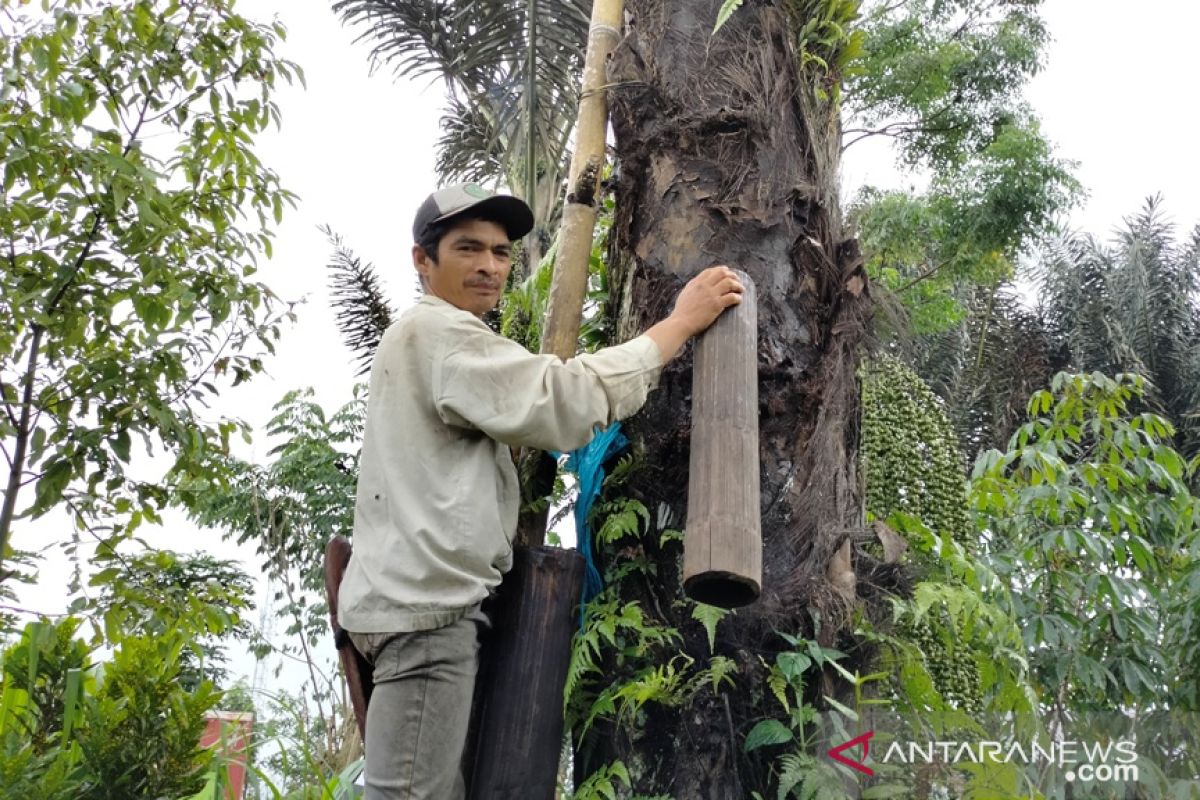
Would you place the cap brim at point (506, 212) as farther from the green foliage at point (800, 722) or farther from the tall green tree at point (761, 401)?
the green foliage at point (800, 722)

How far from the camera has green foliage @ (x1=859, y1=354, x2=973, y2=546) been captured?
399 cm

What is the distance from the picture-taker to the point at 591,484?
2834mm

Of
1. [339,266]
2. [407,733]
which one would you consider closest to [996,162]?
[339,266]

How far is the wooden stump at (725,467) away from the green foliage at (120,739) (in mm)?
1193

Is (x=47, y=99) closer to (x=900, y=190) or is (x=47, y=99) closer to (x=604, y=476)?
(x=604, y=476)

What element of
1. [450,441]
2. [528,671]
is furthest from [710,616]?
[450,441]

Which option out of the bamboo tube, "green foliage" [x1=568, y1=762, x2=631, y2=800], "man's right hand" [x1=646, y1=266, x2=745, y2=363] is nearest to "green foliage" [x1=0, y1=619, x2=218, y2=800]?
"green foliage" [x1=568, y1=762, x2=631, y2=800]

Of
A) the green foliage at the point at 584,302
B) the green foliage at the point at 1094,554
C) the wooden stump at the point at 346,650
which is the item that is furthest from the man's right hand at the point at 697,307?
the green foliage at the point at 1094,554

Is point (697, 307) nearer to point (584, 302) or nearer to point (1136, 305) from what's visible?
point (584, 302)

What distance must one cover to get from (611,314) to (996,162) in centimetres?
1173

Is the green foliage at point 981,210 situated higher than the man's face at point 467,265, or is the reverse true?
the green foliage at point 981,210

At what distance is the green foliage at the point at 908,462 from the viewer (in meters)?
3.99

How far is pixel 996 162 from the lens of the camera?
13586mm

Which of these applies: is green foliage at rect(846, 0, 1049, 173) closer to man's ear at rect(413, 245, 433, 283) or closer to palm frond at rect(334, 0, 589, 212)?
palm frond at rect(334, 0, 589, 212)
